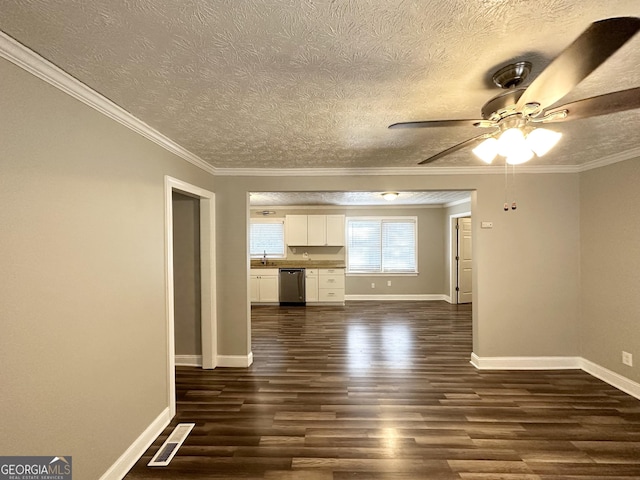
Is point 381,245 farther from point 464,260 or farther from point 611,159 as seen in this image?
point 611,159

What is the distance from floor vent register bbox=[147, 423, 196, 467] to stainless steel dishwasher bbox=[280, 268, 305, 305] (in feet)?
14.7

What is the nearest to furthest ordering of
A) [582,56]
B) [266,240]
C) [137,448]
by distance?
[582,56] < [137,448] < [266,240]

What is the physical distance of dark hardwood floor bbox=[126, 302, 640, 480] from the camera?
6.56ft

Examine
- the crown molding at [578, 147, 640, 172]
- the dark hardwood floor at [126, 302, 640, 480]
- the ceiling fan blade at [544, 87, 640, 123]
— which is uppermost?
the crown molding at [578, 147, 640, 172]

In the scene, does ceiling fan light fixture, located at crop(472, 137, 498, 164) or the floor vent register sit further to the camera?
the floor vent register

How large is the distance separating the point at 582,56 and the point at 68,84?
2.15 meters

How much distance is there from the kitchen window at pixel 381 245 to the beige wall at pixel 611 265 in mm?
4067

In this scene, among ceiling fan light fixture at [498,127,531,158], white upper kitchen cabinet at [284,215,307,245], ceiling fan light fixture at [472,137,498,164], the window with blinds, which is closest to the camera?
ceiling fan light fixture at [498,127,531,158]

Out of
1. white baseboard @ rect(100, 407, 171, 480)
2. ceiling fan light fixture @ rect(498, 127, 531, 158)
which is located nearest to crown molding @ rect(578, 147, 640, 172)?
ceiling fan light fixture @ rect(498, 127, 531, 158)

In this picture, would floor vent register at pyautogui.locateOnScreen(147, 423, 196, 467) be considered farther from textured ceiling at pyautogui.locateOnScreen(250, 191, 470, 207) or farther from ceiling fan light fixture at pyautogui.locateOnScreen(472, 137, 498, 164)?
textured ceiling at pyautogui.locateOnScreen(250, 191, 470, 207)

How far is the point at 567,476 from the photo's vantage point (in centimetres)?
192

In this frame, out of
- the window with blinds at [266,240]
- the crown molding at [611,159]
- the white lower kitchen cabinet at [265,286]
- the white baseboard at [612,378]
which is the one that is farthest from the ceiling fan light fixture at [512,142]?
the window with blinds at [266,240]

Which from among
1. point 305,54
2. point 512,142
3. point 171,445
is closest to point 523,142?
point 512,142

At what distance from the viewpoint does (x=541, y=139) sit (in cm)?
145
